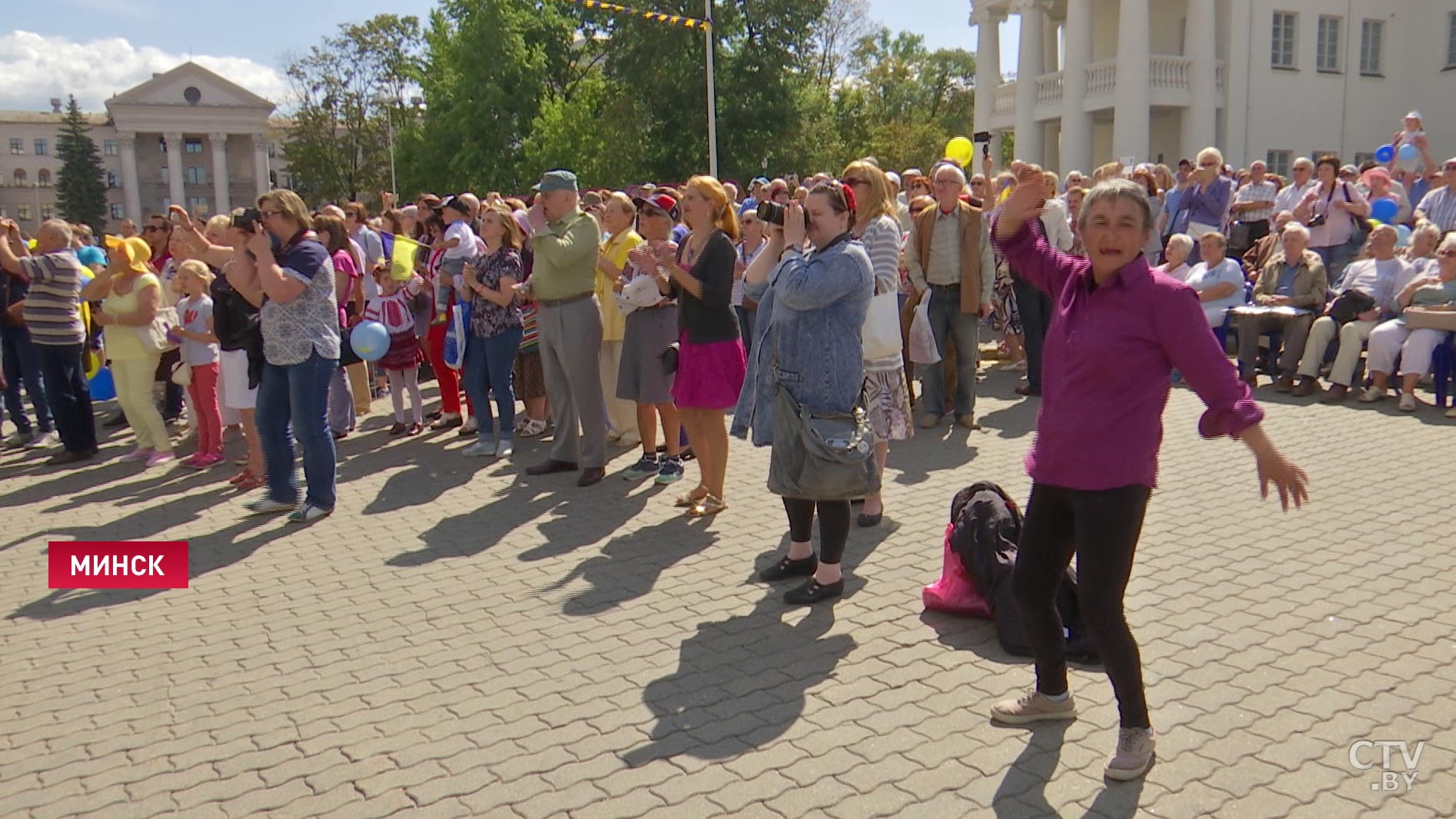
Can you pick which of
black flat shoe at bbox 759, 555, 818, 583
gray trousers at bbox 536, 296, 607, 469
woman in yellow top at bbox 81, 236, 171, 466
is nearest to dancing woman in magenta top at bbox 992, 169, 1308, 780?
black flat shoe at bbox 759, 555, 818, 583

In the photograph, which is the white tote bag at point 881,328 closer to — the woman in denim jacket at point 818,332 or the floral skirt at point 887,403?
the floral skirt at point 887,403

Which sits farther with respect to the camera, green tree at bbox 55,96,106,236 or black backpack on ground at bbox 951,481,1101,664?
green tree at bbox 55,96,106,236

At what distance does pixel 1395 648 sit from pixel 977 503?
70.1 inches

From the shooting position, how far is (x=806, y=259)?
4918 mm

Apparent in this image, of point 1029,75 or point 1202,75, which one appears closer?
point 1202,75

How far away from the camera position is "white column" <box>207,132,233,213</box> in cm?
9875

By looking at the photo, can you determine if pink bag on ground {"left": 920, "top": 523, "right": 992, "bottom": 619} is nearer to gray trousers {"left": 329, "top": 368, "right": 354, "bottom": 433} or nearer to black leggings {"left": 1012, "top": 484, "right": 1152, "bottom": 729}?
black leggings {"left": 1012, "top": 484, "right": 1152, "bottom": 729}

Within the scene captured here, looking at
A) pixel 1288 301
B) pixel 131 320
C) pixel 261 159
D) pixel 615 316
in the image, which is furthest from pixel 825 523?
pixel 261 159

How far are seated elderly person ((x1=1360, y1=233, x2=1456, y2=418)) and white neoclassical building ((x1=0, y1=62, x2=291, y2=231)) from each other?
325ft

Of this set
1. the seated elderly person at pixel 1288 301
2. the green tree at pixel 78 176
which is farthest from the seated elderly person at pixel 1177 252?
the green tree at pixel 78 176

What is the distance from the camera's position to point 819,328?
494 cm

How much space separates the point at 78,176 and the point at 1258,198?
10135 centimetres

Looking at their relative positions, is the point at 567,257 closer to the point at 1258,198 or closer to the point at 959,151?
the point at 959,151

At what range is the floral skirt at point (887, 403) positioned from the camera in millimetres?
6223
